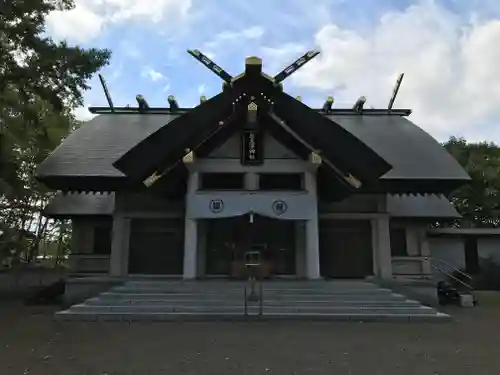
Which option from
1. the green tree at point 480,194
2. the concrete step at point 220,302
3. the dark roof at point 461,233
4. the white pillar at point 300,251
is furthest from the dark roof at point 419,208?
the green tree at point 480,194

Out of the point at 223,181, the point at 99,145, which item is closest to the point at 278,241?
the point at 223,181

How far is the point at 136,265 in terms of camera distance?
14.3 metres

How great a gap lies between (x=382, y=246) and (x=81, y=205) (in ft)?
33.3

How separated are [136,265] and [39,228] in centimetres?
1352

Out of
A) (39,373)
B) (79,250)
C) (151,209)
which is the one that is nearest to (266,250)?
(151,209)

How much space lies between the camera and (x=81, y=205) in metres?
15.5

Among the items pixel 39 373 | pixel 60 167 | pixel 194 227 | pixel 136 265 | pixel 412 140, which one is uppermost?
pixel 412 140

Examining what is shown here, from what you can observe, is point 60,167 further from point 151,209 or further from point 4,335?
point 4,335

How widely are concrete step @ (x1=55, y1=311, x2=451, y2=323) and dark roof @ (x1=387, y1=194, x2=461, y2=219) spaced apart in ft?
18.7

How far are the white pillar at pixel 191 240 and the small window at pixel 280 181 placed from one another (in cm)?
203

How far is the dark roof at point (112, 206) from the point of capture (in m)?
15.0

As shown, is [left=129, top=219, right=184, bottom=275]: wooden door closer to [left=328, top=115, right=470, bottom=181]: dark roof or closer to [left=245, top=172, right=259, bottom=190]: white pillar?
[left=245, top=172, right=259, bottom=190]: white pillar

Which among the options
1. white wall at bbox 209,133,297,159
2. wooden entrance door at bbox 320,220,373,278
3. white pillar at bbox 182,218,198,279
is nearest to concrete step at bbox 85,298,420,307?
white pillar at bbox 182,218,198,279

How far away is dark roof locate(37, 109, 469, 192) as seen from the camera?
1336 cm
